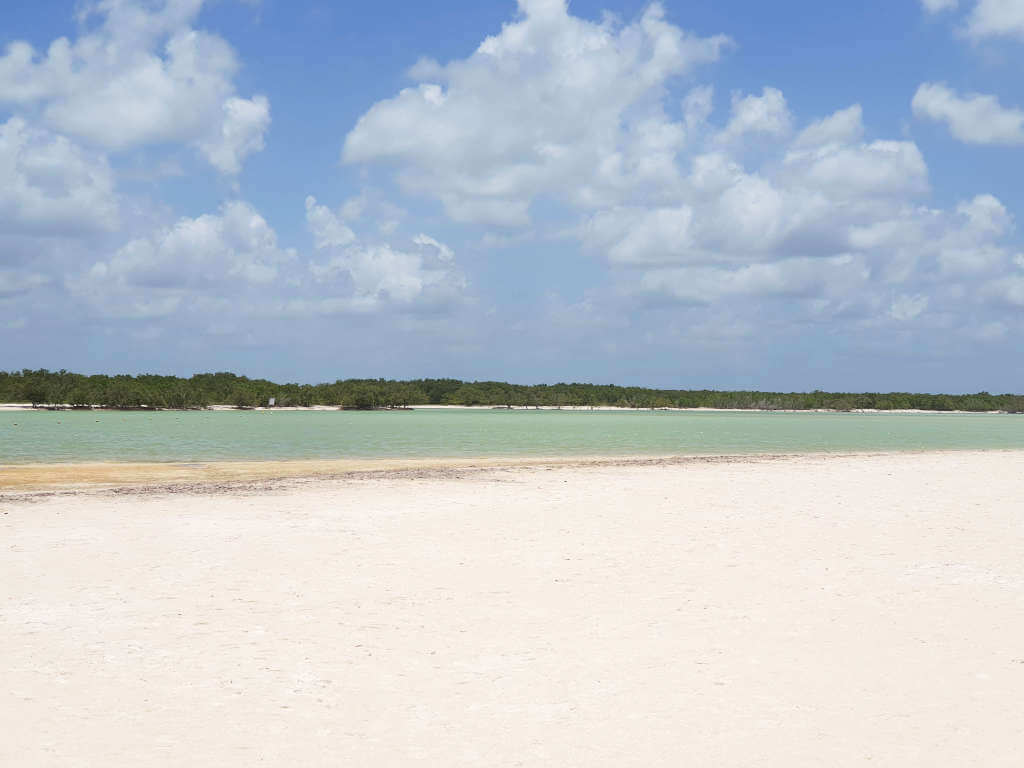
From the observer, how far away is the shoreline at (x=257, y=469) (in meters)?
23.6

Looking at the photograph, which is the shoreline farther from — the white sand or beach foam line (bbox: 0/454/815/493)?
the white sand

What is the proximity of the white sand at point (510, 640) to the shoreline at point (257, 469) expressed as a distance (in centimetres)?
661

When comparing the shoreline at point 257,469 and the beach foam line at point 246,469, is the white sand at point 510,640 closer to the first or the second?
the shoreline at point 257,469

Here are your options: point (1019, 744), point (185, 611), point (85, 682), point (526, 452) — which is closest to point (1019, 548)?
point (1019, 744)

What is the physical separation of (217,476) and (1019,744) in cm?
2459

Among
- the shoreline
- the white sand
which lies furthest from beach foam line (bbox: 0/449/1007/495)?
the white sand

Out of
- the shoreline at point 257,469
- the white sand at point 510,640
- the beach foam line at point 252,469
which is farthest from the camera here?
the beach foam line at point 252,469

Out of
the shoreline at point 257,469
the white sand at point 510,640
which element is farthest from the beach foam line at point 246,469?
the white sand at point 510,640

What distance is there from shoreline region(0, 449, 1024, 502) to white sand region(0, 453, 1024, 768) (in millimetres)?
6614

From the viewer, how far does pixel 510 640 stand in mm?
8570

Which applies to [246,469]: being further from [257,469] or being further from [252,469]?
[257,469]

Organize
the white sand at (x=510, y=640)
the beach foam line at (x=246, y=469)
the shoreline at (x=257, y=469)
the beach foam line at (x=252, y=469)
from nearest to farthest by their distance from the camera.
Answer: the white sand at (x=510, y=640)
the shoreline at (x=257, y=469)
the beach foam line at (x=252, y=469)
the beach foam line at (x=246, y=469)

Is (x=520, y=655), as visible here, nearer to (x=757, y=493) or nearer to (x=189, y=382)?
(x=757, y=493)

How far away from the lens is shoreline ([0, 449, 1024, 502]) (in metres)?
23.6
